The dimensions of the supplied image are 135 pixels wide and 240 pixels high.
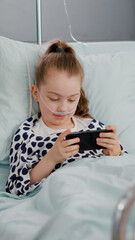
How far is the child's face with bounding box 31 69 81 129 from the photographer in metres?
1.37

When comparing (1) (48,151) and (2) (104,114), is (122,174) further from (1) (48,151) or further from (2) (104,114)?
(2) (104,114)

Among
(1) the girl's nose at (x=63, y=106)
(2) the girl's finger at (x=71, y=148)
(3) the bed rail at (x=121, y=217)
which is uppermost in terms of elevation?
(3) the bed rail at (x=121, y=217)

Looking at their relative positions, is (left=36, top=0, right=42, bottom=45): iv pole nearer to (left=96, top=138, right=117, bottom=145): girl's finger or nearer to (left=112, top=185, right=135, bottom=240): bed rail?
(left=96, top=138, right=117, bottom=145): girl's finger

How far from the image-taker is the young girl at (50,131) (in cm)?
129

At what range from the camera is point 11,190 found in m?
1.32

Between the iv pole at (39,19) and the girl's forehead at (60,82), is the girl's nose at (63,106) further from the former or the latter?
the iv pole at (39,19)

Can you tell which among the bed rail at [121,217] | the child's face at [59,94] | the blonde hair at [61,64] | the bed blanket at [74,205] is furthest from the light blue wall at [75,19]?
the bed rail at [121,217]

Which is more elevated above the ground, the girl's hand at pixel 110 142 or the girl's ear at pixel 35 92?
the girl's ear at pixel 35 92

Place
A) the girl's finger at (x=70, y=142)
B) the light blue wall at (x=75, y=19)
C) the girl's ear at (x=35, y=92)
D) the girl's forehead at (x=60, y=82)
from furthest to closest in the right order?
1. the light blue wall at (x=75, y=19)
2. the girl's ear at (x=35, y=92)
3. the girl's forehead at (x=60, y=82)
4. the girl's finger at (x=70, y=142)

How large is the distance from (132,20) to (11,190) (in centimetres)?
288

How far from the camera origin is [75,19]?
3.47 meters

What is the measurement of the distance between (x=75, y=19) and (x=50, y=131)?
225 centimetres

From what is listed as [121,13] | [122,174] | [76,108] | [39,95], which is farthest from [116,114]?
[121,13]

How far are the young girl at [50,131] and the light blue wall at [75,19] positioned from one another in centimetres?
170
